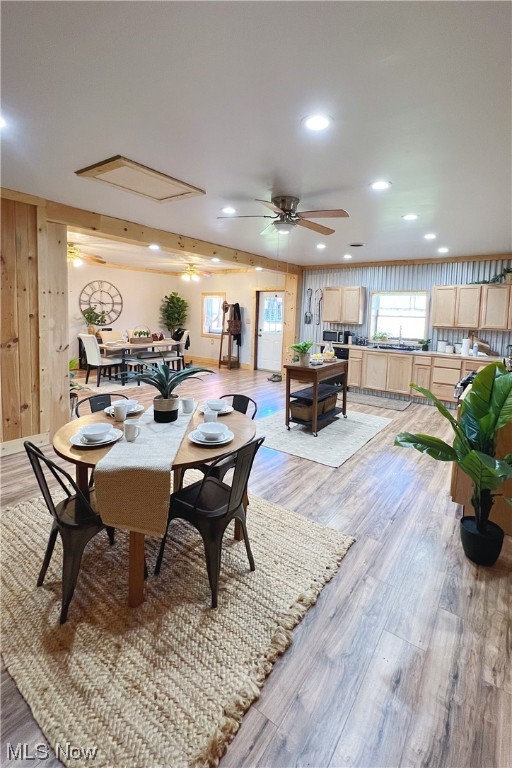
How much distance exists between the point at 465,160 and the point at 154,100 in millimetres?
2150

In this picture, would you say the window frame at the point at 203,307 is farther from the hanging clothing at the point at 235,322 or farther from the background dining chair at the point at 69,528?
the background dining chair at the point at 69,528

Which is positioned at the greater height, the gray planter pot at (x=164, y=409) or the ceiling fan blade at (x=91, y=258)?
the ceiling fan blade at (x=91, y=258)

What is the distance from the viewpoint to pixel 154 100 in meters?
1.99

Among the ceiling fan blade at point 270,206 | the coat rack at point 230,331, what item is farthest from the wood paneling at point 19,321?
the coat rack at point 230,331

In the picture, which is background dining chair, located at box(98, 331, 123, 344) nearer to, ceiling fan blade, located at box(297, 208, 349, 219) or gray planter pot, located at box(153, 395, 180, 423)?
ceiling fan blade, located at box(297, 208, 349, 219)

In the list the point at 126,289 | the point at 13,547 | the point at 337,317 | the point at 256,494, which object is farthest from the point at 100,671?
the point at 126,289

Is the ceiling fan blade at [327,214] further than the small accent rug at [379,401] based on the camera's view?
No

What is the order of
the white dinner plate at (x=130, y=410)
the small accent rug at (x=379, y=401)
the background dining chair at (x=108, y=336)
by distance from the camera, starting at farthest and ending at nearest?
the background dining chair at (x=108, y=336) → the small accent rug at (x=379, y=401) → the white dinner plate at (x=130, y=410)

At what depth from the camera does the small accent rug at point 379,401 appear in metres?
6.53

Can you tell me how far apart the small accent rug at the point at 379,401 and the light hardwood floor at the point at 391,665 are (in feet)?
11.7

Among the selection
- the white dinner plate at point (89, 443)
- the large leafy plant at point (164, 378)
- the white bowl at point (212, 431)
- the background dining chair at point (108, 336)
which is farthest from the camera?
the background dining chair at point (108, 336)

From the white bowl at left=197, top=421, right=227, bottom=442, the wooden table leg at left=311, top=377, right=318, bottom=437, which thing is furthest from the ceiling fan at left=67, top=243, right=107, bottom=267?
the white bowl at left=197, top=421, right=227, bottom=442

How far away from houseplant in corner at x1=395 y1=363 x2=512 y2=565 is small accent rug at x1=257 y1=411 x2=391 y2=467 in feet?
5.38

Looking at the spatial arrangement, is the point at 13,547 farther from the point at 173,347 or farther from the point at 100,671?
the point at 173,347
